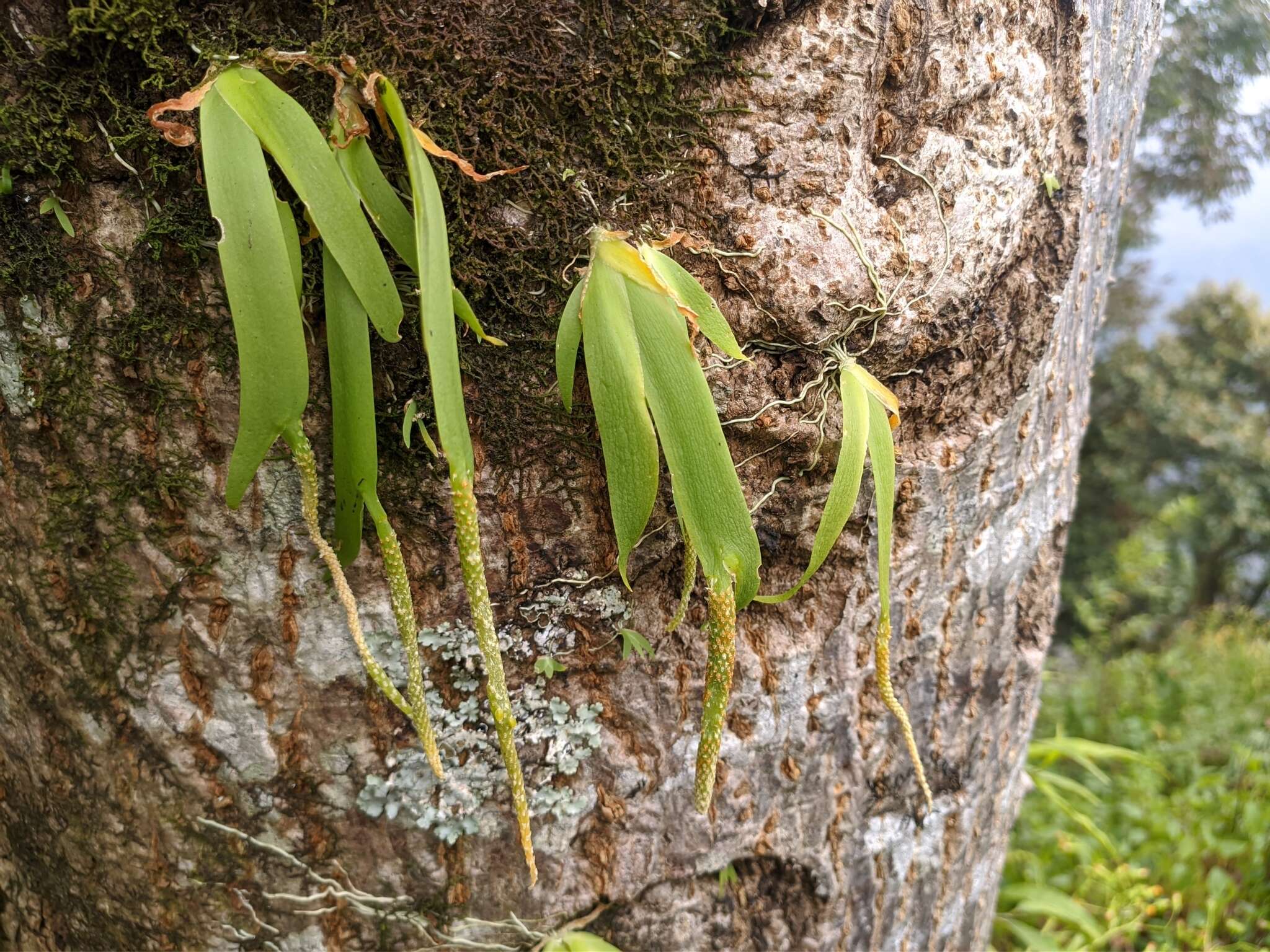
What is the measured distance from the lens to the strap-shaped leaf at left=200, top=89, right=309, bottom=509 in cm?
53

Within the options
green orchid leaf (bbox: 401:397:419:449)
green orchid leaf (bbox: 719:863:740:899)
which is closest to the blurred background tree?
green orchid leaf (bbox: 719:863:740:899)

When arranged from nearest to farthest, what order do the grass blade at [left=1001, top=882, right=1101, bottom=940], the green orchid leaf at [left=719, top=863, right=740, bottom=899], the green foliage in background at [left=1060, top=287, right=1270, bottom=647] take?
the green orchid leaf at [left=719, top=863, right=740, bottom=899]
the grass blade at [left=1001, top=882, right=1101, bottom=940]
the green foliage in background at [left=1060, top=287, right=1270, bottom=647]

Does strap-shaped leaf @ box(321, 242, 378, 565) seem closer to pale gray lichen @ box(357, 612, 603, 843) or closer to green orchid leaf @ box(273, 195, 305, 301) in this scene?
green orchid leaf @ box(273, 195, 305, 301)

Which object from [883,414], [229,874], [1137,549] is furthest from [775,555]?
[1137,549]

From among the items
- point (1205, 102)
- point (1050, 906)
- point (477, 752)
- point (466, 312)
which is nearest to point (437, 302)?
point (466, 312)

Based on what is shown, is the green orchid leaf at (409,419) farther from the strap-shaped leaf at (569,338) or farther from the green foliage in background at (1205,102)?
the green foliage in background at (1205,102)

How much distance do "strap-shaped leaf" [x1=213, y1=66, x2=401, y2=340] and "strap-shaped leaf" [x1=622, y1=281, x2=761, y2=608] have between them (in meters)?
0.17

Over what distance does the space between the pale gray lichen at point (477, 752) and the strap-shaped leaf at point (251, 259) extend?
287 millimetres

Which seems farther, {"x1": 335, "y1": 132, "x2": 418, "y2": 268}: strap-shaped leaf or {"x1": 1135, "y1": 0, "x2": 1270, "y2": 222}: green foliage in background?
{"x1": 1135, "y1": 0, "x2": 1270, "y2": 222}: green foliage in background

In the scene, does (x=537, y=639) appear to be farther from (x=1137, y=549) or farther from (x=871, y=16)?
(x=1137, y=549)

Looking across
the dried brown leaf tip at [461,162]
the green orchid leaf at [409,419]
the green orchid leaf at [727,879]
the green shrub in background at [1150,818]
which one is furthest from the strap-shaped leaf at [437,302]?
the green shrub in background at [1150,818]

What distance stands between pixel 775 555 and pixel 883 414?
170 millimetres

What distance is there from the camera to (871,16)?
670 millimetres

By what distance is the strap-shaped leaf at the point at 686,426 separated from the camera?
604 millimetres
